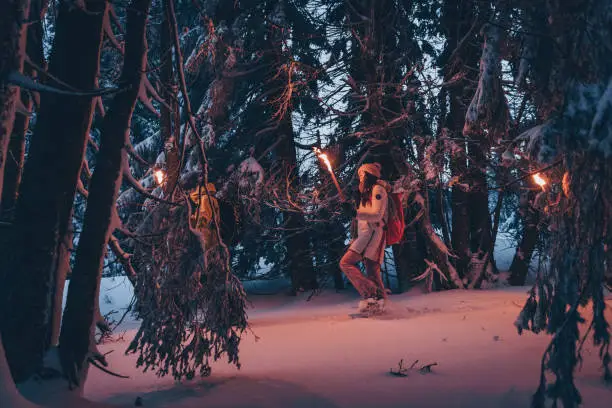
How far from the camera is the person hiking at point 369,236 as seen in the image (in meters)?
8.93

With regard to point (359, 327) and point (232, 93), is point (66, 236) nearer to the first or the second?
point (359, 327)

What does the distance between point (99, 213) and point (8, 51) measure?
143 centimetres

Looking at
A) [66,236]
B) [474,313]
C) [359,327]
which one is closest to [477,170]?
[474,313]

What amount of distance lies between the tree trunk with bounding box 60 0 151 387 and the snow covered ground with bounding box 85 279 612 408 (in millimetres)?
587

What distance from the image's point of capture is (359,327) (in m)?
7.55

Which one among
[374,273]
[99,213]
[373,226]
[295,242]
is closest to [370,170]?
[373,226]

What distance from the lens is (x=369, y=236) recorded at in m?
8.98

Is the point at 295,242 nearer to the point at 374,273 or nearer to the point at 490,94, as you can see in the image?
the point at 374,273

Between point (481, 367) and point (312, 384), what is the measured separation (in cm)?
145

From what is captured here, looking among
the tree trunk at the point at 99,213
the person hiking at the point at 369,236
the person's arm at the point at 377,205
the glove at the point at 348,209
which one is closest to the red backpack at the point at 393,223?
the person hiking at the point at 369,236

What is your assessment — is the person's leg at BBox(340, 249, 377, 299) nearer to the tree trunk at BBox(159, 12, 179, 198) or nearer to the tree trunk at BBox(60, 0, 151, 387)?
the tree trunk at BBox(159, 12, 179, 198)

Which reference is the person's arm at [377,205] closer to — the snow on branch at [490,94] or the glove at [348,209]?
the glove at [348,209]

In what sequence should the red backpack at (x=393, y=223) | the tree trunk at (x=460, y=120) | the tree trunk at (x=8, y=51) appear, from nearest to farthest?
the tree trunk at (x=8, y=51)
the red backpack at (x=393, y=223)
the tree trunk at (x=460, y=120)

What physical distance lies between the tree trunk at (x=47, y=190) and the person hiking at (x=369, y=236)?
5074 mm
